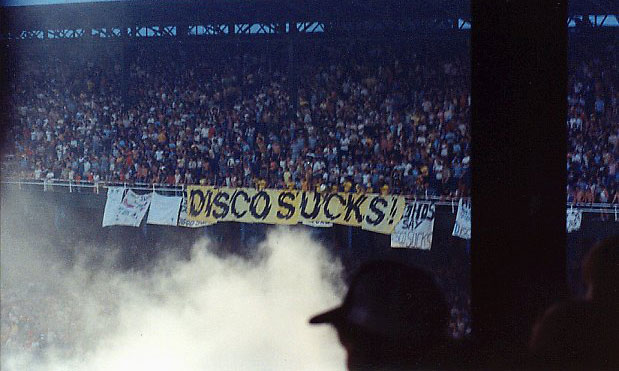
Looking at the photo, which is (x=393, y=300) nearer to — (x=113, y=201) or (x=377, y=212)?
(x=377, y=212)

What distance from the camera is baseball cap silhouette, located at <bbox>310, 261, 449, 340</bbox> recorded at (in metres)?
0.92

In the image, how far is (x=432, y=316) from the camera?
3.09 feet

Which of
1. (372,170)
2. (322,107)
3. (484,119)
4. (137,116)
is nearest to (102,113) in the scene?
(137,116)

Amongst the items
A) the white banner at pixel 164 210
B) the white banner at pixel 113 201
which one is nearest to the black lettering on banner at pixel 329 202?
the white banner at pixel 164 210

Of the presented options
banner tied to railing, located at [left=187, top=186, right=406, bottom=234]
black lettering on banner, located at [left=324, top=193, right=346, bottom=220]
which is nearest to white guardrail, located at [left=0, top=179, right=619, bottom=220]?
banner tied to railing, located at [left=187, top=186, right=406, bottom=234]

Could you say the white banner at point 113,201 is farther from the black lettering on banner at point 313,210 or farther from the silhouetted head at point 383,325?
the silhouetted head at point 383,325

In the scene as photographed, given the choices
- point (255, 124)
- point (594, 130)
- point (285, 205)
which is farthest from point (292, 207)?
point (594, 130)

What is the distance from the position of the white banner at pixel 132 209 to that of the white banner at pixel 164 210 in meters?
0.11

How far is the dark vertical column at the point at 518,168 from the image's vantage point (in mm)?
932

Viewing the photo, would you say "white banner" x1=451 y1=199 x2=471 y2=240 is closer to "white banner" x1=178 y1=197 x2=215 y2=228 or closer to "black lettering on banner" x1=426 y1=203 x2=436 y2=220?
"black lettering on banner" x1=426 y1=203 x2=436 y2=220

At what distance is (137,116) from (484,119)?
26.7 feet

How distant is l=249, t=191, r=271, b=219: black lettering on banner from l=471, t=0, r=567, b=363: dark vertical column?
18.2ft

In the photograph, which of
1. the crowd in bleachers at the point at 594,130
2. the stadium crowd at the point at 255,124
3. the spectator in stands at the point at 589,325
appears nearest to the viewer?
the spectator in stands at the point at 589,325

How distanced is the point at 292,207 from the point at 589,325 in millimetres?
5415
